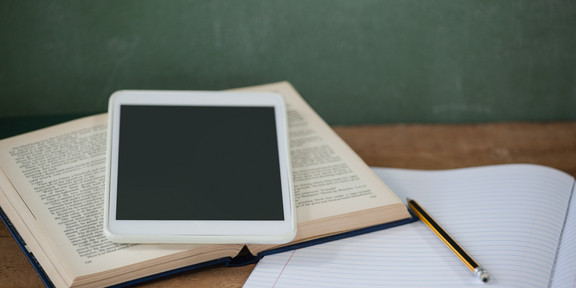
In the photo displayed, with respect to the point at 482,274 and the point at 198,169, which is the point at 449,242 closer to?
the point at 482,274

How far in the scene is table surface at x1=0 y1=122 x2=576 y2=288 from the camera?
885mm

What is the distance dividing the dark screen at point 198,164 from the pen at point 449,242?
18 centimetres

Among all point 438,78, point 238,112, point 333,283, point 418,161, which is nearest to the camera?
point 333,283

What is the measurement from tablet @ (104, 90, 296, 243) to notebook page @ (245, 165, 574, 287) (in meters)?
0.05

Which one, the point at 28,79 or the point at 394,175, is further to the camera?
the point at 28,79

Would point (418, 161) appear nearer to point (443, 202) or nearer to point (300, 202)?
point (443, 202)

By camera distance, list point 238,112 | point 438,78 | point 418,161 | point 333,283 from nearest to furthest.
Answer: point 333,283 < point 238,112 < point 418,161 < point 438,78

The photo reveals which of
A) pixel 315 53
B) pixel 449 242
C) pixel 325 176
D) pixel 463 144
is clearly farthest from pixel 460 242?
pixel 315 53

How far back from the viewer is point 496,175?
0.78 m

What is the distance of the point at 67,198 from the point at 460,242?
1.53 feet

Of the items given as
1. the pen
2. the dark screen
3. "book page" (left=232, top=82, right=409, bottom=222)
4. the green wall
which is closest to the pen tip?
the pen

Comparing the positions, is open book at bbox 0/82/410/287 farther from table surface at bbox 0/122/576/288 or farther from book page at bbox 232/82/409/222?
table surface at bbox 0/122/576/288

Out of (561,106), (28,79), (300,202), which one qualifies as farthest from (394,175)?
(28,79)

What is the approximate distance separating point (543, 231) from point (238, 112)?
1.33ft
